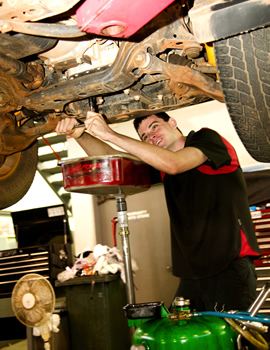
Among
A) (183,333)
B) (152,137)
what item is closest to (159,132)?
(152,137)

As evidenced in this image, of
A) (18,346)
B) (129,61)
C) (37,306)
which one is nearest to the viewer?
(129,61)

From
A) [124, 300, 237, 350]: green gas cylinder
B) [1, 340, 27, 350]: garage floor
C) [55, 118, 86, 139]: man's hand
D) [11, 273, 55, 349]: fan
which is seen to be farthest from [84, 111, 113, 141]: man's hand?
[1, 340, 27, 350]: garage floor

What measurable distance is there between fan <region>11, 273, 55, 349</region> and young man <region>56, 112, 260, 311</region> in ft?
3.06

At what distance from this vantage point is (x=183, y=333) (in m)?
1.12

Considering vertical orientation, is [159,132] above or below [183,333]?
above

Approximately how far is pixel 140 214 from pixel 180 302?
2.58m

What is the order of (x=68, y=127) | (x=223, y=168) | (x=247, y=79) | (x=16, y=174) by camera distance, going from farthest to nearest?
(x=16, y=174)
(x=68, y=127)
(x=223, y=168)
(x=247, y=79)

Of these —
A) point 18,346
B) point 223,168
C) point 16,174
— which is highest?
point 16,174

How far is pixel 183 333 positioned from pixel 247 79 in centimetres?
77

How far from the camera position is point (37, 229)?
13.0ft

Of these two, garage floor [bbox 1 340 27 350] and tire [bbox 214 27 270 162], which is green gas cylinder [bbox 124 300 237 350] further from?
garage floor [bbox 1 340 27 350]

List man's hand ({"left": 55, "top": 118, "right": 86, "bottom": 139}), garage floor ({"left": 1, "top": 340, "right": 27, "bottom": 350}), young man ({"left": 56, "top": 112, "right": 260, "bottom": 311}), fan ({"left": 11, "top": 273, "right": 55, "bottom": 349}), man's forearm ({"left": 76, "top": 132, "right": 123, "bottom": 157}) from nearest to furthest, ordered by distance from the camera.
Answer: young man ({"left": 56, "top": 112, "right": 260, "bottom": 311})
man's hand ({"left": 55, "top": 118, "right": 86, "bottom": 139})
man's forearm ({"left": 76, "top": 132, "right": 123, "bottom": 157})
fan ({"left": 11, "top": 273, "right": 55, "bottom": 349})
garage floor ({"left": 1, "top": 340, "right": 27, "bottom": 350})

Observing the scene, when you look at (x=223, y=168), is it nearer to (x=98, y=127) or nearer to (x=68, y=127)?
(x=98, y=127)

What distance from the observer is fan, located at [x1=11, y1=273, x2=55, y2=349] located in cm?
221
